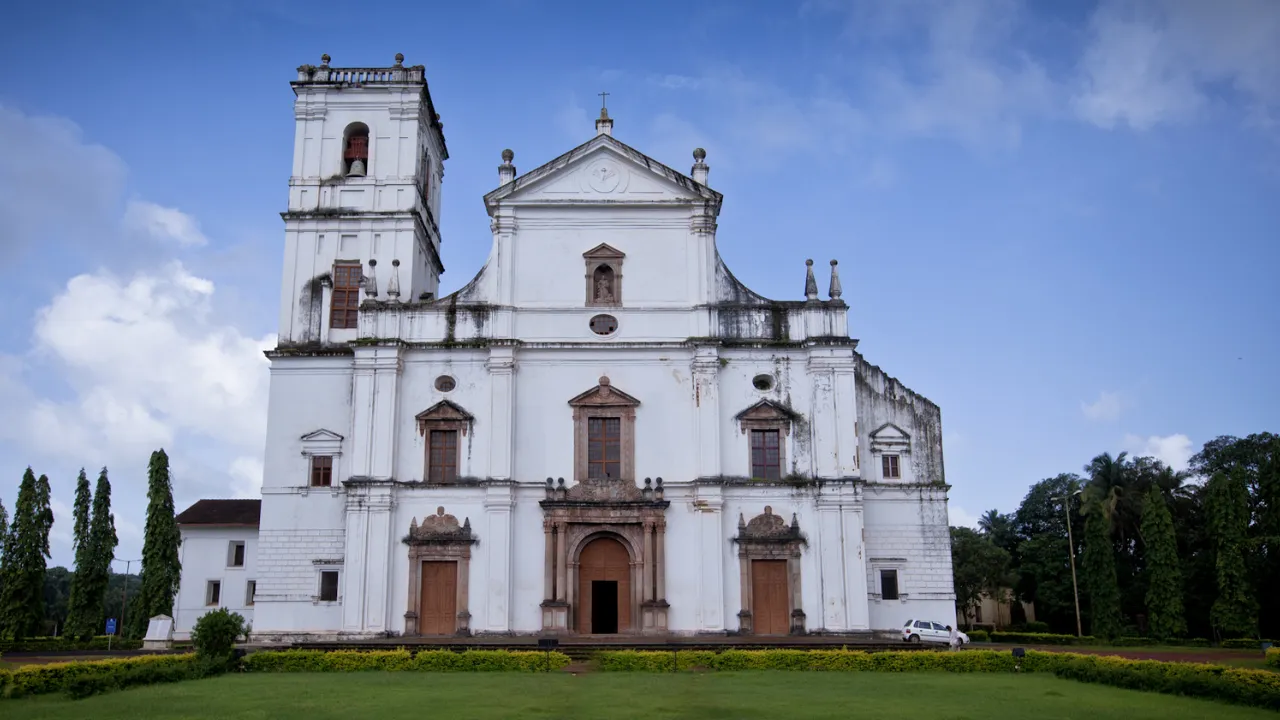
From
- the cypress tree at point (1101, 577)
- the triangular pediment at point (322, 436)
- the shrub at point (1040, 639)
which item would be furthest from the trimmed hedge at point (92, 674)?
the cypress tree at point (1101, 577)

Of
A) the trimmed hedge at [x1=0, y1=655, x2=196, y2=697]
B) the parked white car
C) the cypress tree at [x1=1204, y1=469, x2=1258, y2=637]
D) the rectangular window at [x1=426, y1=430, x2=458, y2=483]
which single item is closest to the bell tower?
the rectangular window at [x1=426, y1=430, x2=458, y2=483]

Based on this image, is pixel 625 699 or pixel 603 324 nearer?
pixel 625 699

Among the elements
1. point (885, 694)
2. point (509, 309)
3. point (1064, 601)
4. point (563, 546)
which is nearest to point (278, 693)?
point (885, 694)

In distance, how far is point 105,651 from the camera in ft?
113

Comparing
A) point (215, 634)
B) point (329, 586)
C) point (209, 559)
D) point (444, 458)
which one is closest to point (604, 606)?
point (444, 458)

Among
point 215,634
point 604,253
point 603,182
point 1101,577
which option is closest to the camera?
point 215,634

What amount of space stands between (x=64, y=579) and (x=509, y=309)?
7682cm

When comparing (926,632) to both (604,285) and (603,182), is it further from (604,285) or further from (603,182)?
(603,182)

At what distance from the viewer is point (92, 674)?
62.8 ft

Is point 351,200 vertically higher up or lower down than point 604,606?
higher up

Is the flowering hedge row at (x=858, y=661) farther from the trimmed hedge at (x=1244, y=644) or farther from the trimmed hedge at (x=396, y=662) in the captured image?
the trimmed hedge at (x=1244, y=644)

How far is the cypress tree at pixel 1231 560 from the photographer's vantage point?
4109 cm

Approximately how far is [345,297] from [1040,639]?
3033 centimetres

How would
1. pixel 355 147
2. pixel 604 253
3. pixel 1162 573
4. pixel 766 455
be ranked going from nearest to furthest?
pixel 766 455 < pixel 604 253 < pixel 355 147 < pixel 1162 573
